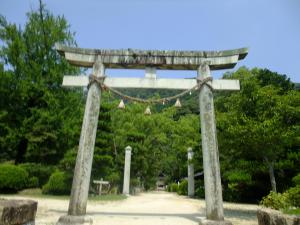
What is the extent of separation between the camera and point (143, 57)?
8.78 metres

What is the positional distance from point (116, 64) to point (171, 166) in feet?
109

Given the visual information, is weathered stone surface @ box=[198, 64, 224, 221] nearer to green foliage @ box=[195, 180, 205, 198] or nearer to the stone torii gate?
the stone torii gate

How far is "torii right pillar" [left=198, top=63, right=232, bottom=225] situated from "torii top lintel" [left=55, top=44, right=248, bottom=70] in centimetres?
100

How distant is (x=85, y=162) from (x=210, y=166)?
357 cm

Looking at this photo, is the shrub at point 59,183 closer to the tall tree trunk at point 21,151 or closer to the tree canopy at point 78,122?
the tree canopy at point 78,122

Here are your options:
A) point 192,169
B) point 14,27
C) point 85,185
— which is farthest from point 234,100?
point 14,27

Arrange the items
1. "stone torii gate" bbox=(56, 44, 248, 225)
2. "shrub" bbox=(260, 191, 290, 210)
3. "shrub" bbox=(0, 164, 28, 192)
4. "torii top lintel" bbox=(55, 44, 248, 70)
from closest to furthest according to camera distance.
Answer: "shrub" bbox=(260, 191, 290, 210) < "stone torii gate" bbox=(56, 44, 248, 225) < "torii top lintel" bbox=(55, 44, 248, 70) < "shrub" bbox=(0, 164, 28, 192)

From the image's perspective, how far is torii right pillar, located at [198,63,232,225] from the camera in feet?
24.0

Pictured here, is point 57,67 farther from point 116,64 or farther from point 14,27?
point 116,64

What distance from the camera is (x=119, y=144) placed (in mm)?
26469

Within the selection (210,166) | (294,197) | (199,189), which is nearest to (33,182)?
(199,189)

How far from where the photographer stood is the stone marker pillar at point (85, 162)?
729 centimetres

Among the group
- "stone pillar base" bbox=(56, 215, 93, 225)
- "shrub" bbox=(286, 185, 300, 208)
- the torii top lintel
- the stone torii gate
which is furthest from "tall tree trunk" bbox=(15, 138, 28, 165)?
"shrub" bbox=(286, 185, 300, 208)

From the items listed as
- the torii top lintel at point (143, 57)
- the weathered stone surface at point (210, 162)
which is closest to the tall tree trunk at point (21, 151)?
the torii top lintel at point (143, 57)
